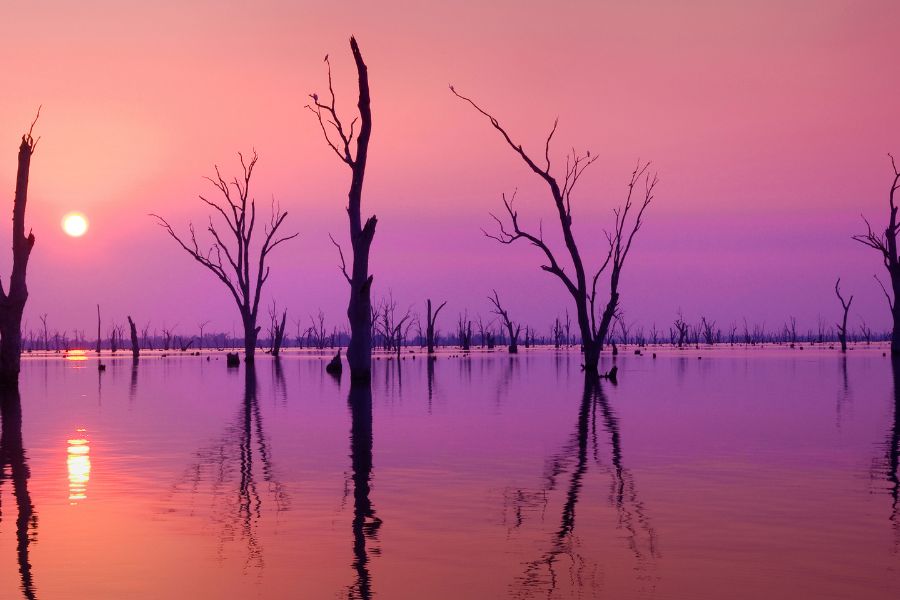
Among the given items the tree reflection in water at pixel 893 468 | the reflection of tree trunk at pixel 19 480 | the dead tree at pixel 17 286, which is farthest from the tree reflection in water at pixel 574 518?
the dead tree at pixel 17 286

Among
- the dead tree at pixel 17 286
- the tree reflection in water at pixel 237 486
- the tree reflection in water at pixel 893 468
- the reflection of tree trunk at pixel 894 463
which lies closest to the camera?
the tree reflection in water at pixel 237 486

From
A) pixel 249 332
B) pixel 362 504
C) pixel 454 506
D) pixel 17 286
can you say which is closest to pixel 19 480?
pixel 362 504

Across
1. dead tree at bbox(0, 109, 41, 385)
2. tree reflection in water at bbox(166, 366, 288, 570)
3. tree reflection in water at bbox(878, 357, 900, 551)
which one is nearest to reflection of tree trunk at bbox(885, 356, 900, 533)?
tree reflection in water at bbox(878, 357, 900, 551)

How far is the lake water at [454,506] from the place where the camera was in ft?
19.4

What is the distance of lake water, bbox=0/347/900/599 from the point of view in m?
5.91

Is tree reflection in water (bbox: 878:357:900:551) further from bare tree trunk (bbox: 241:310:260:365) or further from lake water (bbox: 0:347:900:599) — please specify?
bare tree trunk (bbox: 241:310:260:365)

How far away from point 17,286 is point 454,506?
23.4 m

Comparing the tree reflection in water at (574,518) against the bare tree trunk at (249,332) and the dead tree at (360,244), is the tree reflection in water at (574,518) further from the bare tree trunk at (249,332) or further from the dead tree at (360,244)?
the bare tree trunk at (249,332)

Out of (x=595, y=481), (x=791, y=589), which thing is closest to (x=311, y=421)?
(x=595, y=481)

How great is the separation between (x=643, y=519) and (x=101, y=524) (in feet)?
12.6

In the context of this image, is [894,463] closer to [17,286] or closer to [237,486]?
[237,486]

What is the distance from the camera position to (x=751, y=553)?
6508mm

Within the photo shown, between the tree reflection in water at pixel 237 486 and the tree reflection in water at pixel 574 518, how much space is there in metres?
1.68

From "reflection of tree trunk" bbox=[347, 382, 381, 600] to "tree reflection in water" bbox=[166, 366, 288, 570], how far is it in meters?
0.60
